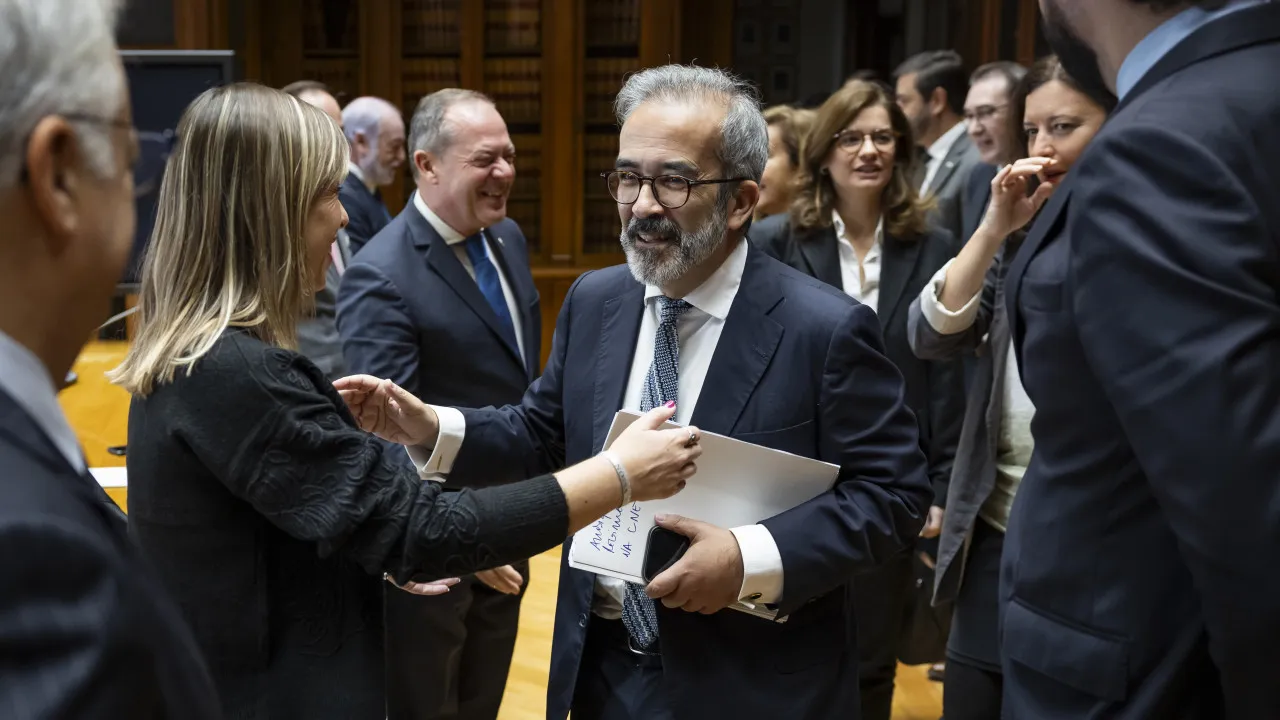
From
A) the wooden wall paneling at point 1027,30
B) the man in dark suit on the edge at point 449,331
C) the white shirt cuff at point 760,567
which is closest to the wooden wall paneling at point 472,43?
the wooden wall paneling at point 1027,30

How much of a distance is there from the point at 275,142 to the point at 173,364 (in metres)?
0.35

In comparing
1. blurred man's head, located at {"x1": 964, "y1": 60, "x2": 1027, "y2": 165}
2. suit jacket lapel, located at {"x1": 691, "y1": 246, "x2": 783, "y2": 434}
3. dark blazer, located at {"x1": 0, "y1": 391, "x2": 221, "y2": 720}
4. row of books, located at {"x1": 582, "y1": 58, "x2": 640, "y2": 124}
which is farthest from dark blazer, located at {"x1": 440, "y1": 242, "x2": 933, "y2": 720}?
row of books, located at {"x1": 582, "y1": 58, "x2": 640, "y2": 124}

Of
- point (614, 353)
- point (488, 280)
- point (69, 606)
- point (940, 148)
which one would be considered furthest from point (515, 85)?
point (69, 606)

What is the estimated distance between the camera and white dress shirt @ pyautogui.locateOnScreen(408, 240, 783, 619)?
1979 millimetres

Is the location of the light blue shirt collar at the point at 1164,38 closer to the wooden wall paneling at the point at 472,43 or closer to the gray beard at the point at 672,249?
the gray beard at the point at 672,249

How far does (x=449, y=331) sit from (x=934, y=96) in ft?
12.1

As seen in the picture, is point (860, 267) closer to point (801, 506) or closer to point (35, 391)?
point (801, 506)

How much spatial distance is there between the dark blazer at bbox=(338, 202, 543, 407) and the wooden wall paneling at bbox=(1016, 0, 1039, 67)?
15.2 ft

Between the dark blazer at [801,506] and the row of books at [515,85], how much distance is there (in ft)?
22.2

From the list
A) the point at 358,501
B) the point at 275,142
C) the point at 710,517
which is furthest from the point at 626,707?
the point at 275,142

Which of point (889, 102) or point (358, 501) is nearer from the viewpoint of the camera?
point (358, 501)

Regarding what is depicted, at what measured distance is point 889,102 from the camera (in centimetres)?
368

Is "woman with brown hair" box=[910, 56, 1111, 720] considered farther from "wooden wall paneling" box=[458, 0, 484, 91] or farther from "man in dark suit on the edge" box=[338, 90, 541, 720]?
"wooden wall paneling" box=[458, 0, 484, 91]

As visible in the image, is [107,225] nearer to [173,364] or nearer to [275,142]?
[173,364]
